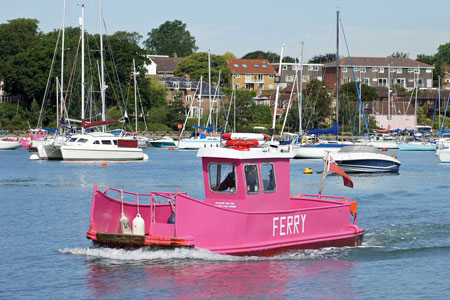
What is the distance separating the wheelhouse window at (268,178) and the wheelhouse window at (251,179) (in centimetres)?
24

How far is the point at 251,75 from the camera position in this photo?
192625 mm

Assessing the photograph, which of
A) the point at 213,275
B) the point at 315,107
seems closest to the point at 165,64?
the point at 315,107

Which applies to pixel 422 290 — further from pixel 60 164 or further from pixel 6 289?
pixel 60 164

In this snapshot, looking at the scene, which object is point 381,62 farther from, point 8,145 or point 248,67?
point 8,145

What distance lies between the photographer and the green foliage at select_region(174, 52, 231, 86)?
566 ft

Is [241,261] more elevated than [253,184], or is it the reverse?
[253,184]

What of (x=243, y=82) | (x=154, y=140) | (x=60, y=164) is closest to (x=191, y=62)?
(x=243, y=82)

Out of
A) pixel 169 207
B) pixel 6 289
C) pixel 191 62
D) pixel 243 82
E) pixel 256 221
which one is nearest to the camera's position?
pixel 6 289

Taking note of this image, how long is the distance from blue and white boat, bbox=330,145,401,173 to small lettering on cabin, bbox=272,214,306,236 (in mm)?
35237

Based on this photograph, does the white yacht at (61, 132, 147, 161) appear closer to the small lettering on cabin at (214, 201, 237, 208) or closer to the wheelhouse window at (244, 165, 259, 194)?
the small lettering on cabin at (214, 201, 237, 208)

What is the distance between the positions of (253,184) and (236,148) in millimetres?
1075

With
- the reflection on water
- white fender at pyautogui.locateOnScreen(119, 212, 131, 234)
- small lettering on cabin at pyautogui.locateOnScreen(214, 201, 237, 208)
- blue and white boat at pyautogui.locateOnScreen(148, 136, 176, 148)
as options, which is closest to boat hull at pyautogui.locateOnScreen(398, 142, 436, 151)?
blue and white boat at pyautogui.locateOnScreen(148, 136, 176, 148)

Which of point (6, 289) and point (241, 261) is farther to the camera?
point (241, 261)

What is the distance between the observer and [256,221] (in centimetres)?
2159
